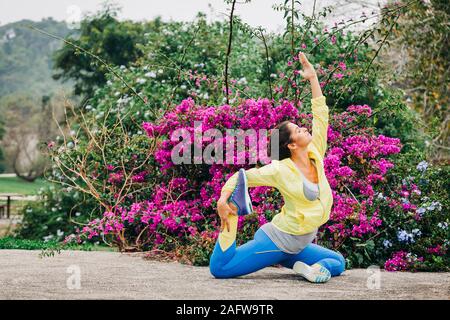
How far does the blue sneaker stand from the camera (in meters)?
5.18

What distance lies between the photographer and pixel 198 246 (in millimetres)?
6648

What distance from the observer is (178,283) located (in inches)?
209

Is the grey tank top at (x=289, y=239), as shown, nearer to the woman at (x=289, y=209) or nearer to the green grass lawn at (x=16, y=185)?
the woman at (x=289, y=209)

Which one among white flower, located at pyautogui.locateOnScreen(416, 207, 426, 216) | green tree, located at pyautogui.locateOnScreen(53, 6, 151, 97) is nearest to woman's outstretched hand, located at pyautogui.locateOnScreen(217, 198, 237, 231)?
white flower, located at pyautogui.locateOnScreen(416, 207, 426, 216)

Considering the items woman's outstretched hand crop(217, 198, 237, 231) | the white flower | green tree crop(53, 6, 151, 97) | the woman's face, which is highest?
green tree crop(53, 6, 151, 97)

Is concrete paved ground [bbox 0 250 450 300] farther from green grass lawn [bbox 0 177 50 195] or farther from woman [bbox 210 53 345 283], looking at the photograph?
green grass lawn [bbox 0 177 50 195]

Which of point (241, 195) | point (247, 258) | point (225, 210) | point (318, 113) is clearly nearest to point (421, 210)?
point (318, 113)

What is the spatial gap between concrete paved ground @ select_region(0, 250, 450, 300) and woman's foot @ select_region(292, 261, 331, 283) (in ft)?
0.21

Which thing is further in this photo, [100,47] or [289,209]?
[100,47]

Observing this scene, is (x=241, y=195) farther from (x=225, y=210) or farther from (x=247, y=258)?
(x=247, y=258)

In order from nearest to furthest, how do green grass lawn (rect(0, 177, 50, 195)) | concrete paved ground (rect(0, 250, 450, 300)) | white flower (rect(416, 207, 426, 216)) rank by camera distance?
1. concrete paved ground (rect(0, 250, 450, 300))
2. white flower (rect(416, 207, 426, 216))
3. green grass lawn (rect(0, 177, 50, 195))

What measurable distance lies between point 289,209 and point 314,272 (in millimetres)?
490

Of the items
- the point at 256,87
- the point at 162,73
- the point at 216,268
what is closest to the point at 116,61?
the point at 162,73
